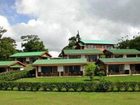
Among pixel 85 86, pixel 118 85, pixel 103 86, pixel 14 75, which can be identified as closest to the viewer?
pixel 103 86

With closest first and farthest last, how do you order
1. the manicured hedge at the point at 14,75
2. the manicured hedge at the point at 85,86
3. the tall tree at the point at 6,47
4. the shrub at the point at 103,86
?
the shrub at the point at 103,86 → the manicured hedge at the point at 85,86 → the manicured hedge at the point at 14,75 → the tall tree at the point at 6,47

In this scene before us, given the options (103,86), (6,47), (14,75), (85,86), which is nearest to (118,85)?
(103,86)

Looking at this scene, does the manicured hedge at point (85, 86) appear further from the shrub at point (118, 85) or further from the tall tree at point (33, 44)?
the tall tree at point (33, 44)

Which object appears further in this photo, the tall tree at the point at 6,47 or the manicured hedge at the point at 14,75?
the tall tree at the point at 6,47

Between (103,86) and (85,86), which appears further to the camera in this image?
(85,86)

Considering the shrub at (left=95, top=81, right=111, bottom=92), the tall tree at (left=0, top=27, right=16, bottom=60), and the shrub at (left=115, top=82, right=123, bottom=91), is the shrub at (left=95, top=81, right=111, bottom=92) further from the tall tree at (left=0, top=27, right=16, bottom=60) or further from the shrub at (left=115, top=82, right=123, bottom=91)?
the tall tree at (left=0, top=27, right=16, bottom=60)

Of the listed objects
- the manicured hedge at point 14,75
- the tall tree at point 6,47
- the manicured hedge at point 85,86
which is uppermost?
the tall tree at point 6,47

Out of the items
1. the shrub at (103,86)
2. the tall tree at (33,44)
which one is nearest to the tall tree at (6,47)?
the tall tree at (33,44)

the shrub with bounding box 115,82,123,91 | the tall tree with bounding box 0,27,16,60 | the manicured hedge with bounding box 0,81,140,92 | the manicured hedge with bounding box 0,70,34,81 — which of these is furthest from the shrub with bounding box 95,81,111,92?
the tall tree with bounding box 0,27,16,60

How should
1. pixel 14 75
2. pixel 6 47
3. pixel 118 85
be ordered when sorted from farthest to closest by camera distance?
1. pixel 6 47
2. pixel 14 75
3. pixel 118 85

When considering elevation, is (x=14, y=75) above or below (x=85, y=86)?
above

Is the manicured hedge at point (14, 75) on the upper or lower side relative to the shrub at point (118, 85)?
upper

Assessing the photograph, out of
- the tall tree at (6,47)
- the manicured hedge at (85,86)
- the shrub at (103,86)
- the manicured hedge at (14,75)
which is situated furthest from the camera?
the tall tree at (6,47)

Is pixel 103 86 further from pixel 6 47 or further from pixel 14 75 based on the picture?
pixel 6 47
